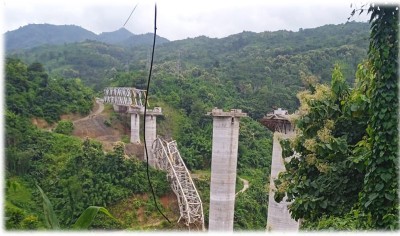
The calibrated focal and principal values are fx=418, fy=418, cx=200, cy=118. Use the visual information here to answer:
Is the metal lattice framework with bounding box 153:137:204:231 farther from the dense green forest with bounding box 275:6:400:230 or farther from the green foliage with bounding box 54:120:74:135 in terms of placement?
the dense green forest with bounding box 275:6:400:230

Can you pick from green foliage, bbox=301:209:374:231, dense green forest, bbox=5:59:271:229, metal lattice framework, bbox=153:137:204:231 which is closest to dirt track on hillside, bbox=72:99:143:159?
dense green forest, bbox=5:59:271:229

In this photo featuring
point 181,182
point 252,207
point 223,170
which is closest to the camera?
point 223,170

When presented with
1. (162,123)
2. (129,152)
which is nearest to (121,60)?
(162,123)

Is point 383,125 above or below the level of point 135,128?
above

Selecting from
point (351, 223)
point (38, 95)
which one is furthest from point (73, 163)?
point (351, 223)

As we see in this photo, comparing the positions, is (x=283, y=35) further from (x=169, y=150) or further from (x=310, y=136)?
(x=310, y=136)

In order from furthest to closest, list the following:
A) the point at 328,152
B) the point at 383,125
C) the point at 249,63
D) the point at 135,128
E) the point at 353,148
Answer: the point at 249,63, the point at 135,128, the point at 353,148, the point at 328,152, the point at 383,125

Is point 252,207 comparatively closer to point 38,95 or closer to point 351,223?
point 38,95
